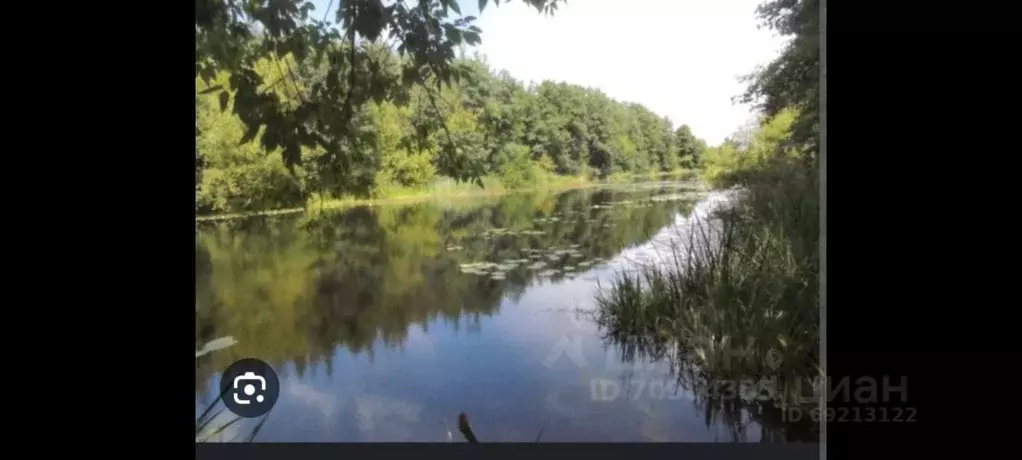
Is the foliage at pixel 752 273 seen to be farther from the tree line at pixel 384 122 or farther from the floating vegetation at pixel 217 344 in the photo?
the floating vegetation at pixel 217 344

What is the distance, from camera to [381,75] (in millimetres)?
1533

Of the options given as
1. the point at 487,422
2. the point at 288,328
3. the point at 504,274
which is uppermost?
the point at 504,274

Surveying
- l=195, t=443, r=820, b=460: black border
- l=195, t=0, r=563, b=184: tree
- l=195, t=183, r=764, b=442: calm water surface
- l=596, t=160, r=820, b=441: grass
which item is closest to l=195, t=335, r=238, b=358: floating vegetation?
l=195, t=183, r=764, b=442: calm water surface

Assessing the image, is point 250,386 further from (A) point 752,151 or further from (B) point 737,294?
(A) point 752,151

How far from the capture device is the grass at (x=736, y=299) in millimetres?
1391

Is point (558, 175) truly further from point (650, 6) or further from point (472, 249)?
point (650, 6)

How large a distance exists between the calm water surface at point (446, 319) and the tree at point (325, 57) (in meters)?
0.21

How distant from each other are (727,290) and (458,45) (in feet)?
2.91

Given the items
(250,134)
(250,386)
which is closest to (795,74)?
(250,134)

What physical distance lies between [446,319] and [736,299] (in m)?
0.70

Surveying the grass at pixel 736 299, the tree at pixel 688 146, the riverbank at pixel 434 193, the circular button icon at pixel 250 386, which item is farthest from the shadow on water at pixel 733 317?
the circular button icon at pixel 250 386

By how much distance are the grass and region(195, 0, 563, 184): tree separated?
1.79 ft
